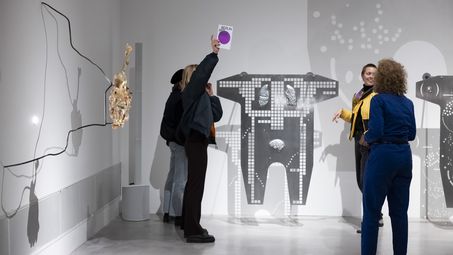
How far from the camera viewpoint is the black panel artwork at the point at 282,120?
5395mm

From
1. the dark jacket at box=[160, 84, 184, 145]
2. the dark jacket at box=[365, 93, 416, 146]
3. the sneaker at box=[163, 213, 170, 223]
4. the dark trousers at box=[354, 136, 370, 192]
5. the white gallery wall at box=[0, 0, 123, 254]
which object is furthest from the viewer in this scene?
the sneaker at box=[163, 213, 170, 223]

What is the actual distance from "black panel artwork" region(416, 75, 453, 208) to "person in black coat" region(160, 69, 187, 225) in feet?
7.44

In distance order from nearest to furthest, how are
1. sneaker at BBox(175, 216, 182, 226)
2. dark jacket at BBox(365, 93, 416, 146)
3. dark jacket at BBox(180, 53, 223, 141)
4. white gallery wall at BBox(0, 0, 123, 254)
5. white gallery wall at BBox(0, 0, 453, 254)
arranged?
white gallery wall at BBox(0, 0, 123, 254)
dark jacket at BBox(365, 93, 416, 146)
dark jacket at BBox(180, 53, 223, 141)
sneaker at BBox(175, 216, 182, 226)
white gallery wall at BBox(0, 0, 453, 254)

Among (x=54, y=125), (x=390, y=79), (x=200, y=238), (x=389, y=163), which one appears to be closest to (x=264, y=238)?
(x=200, y=238)

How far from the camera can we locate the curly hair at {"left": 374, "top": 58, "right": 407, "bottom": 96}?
3359mm

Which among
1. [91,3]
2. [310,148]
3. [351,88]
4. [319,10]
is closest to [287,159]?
[310,148]

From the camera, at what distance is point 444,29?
5.26m

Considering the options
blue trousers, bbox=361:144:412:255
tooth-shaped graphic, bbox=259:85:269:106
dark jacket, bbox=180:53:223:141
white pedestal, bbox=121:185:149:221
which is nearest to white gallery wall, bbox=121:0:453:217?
tooth-shaped graphic, bbox=259:85:269:106

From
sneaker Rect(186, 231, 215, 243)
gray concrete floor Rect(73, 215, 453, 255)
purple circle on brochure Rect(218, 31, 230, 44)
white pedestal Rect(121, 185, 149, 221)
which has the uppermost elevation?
purple circle on brochure Rect(218, 31, 230, 44)

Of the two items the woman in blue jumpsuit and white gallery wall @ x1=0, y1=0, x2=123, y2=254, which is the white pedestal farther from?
the woman in blue jumpsuit

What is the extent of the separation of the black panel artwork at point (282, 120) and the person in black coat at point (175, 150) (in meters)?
0.79

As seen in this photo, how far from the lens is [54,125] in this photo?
3707 millimetres

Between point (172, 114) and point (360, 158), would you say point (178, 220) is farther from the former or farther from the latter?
point (360, 158)

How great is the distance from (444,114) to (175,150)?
252 cm
